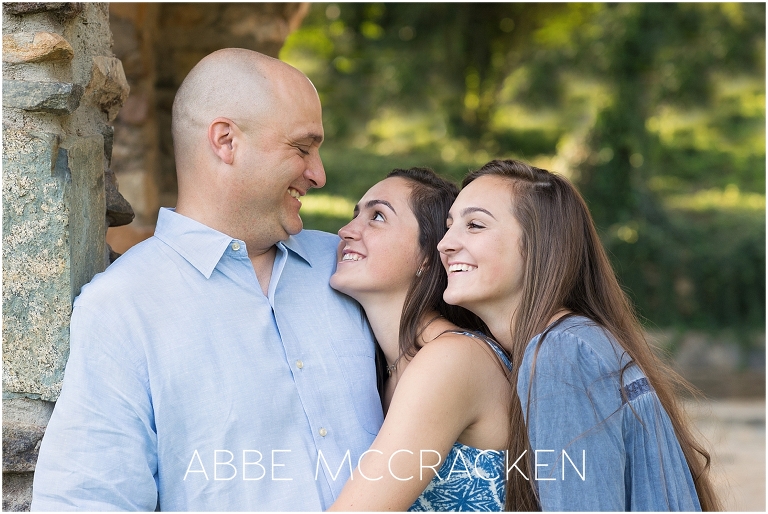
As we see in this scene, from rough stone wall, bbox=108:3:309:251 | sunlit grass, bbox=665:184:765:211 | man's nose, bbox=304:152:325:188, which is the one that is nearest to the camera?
man's nose, bbox=304:152:325:188

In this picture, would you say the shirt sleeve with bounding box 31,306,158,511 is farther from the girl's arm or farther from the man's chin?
the man's chin

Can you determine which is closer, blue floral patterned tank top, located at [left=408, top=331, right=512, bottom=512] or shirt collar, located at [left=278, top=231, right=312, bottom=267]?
blue floral patterned tank top, located at [left=408, top=331, right=512, bottom=512]

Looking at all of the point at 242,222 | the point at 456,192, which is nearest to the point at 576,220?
the point at 456,192

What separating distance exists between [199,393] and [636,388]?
91cm

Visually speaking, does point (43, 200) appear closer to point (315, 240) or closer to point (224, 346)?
point (224, 346)

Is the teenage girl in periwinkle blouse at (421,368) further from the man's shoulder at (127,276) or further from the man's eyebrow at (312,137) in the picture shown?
the man's shoulder at (127,276)

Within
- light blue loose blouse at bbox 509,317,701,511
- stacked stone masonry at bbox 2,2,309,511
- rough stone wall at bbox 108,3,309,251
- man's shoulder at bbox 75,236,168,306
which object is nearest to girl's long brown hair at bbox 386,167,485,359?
light blue loose blouse at bbox 509,317,701,511

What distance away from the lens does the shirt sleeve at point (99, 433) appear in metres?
1.45

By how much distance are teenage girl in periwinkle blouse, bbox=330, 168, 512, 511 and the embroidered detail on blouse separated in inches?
10.2

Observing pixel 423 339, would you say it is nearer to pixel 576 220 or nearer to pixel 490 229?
pixel 490 229

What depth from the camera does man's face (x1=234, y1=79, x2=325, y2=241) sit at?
1.82m

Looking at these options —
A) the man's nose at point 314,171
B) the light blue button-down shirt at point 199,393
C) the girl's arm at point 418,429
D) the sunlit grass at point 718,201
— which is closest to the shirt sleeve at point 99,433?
the light blue button-down shirt at point 199,393

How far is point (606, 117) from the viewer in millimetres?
7137

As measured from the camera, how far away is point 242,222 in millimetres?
1839
